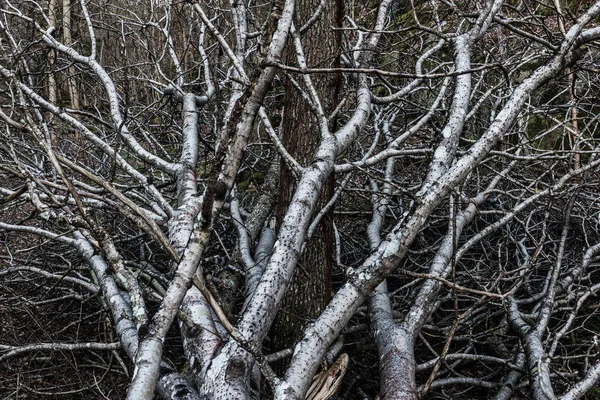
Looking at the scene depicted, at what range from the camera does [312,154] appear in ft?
9.95

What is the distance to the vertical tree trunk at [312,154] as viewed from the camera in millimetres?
3002

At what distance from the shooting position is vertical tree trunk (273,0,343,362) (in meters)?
3.00

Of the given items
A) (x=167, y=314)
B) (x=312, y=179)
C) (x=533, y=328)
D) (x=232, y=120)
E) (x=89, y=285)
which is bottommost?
(x=533, y=328)

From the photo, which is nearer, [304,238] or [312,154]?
[304,238]

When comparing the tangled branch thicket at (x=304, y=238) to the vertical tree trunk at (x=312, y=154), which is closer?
the tangled branch thicket at (x=304, y=238)

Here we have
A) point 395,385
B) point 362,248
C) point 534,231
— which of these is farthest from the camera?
point 534,231

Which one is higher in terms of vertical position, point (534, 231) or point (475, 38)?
point (475, 38)

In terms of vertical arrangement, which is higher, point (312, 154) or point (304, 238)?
point (312, 154)

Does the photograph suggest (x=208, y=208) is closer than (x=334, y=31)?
Yes

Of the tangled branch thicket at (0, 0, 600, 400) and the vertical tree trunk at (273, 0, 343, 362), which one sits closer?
the tangled branch thicket at (0, 0, 600, 400)

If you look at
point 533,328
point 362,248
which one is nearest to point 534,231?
point 362,248

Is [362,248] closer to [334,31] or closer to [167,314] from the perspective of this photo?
[334,31]

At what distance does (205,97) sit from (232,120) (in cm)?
203

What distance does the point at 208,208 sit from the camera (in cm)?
136
